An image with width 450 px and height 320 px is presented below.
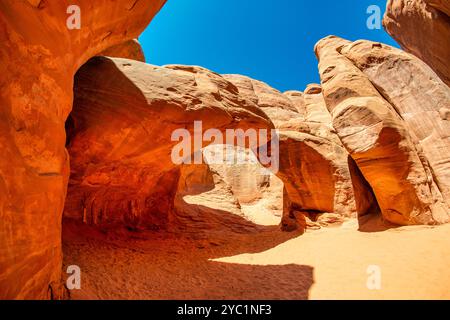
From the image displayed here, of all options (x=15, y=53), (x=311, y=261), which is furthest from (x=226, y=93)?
(x=15, y=53)

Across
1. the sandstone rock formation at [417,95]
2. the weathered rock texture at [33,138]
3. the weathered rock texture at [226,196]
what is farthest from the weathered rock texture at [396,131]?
the weathered rock texture at [33,138]

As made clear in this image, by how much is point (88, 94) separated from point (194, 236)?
19.4 ft

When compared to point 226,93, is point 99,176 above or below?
below

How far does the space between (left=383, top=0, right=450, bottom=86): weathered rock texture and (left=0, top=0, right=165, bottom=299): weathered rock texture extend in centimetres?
946

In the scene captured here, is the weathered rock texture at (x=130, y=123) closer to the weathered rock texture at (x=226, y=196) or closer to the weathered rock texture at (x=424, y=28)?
the weathered rock texture at (x=226, y=196)

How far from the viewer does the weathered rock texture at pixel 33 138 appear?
3045mm

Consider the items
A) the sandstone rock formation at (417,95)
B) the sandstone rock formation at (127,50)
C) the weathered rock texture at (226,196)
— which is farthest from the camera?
the sandstone rock formation at (127,50)

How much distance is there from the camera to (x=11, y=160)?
3.15 metres

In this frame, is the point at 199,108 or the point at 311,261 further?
the point at 199,108

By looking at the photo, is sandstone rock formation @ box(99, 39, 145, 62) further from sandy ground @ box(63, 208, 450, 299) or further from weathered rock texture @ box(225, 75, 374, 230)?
sandy ground @ box(63, 208, 450, 299)

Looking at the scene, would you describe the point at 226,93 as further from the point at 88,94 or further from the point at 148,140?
the point at 88,94

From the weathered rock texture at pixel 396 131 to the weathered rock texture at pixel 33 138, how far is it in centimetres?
836


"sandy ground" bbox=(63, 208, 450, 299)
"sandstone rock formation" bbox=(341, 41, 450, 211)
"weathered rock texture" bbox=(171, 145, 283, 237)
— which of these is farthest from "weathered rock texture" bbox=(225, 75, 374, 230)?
"sandstone rock formation" bbox=(341, 41, 450, 211)
